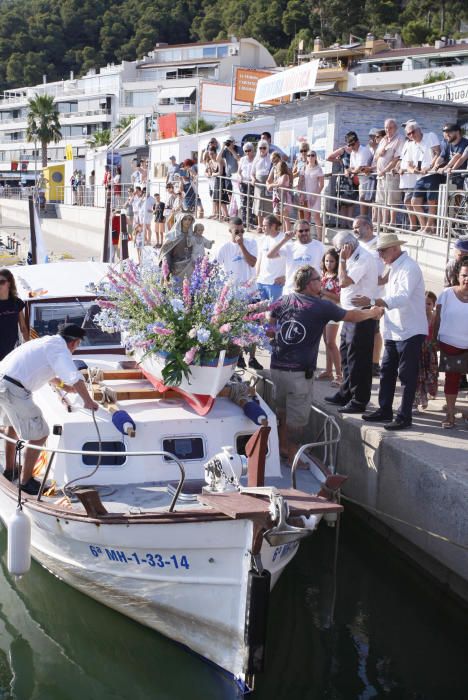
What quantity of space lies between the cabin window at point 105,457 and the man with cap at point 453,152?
23.6ft

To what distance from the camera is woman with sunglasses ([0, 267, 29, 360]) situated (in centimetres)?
934

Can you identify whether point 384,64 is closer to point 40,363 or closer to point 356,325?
point 356,325

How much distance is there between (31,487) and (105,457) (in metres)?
0.75

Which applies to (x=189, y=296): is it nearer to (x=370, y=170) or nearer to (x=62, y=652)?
(x=62, y=652)

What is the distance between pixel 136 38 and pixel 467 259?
131 m

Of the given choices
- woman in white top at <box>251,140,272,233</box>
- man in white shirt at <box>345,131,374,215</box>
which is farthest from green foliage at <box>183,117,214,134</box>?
man in white shirt at <box>345,131,374,215</box>

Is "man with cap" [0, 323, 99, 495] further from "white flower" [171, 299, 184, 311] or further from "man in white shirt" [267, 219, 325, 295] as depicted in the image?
"man in white shirt" [267, 219, 325, 295]

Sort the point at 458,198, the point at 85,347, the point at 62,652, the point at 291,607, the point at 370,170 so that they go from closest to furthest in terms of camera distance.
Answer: the point at 62,652 < the point at 291,607 < the point at 85,347 < the point at 458,198 < the point at 370,170

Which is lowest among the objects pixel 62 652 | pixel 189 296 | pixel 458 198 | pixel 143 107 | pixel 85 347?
pixel 62 652

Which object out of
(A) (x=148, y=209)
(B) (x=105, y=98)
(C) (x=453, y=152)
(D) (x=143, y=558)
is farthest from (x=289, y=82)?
(B) (x=105, y=98)

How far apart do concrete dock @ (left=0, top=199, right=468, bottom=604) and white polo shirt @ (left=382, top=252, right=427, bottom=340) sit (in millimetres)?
1059

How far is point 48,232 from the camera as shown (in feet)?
126

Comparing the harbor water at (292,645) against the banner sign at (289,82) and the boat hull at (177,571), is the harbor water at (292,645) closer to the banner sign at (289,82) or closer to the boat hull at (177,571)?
the boat hull at (177,571)

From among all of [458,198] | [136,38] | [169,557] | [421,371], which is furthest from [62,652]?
[136,38]
